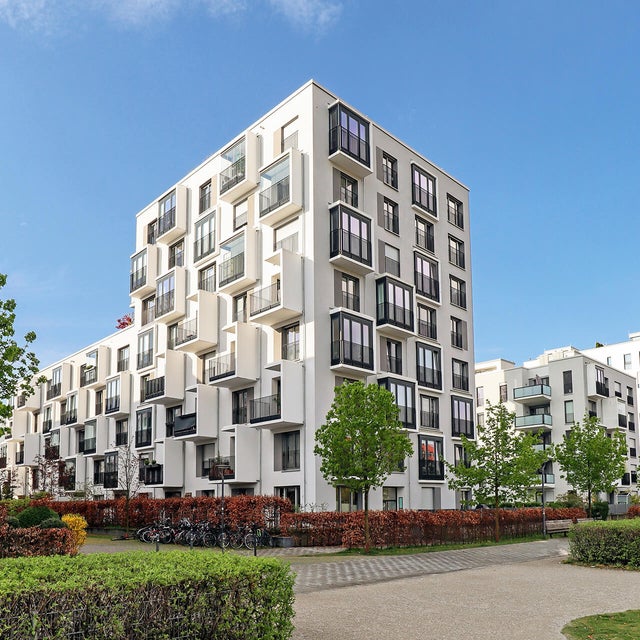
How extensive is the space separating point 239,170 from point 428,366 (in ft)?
51.4

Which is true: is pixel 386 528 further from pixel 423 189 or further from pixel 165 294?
pixel 165 294

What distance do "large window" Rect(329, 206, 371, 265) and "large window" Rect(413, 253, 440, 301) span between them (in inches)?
232

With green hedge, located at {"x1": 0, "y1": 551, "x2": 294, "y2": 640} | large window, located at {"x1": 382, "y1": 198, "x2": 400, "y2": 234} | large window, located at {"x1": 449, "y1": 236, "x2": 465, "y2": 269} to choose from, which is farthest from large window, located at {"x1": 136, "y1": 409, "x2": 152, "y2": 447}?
green hedge, located at {"x1": 0, "y1": 551, "x2": 294, "y2": 640}

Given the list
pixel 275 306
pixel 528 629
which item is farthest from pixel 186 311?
pixel 528 629

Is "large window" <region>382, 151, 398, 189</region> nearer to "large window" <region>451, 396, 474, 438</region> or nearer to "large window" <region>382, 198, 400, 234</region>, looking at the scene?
"large window" <region>382, 198, 400, 234</region>

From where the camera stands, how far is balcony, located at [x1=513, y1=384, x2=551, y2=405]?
70.3 m

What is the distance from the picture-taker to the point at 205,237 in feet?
150

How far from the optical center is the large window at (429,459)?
138 ft

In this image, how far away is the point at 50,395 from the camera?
69.2m

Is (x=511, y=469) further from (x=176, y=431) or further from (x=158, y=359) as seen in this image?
(x=158, y=359)

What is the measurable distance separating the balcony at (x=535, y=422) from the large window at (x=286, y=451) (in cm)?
3839

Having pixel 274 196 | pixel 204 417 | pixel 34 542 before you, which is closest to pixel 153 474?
pixel 204 417

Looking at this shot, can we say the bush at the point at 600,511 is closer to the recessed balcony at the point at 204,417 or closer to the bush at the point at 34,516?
the recessed balcony at the point at 204,417

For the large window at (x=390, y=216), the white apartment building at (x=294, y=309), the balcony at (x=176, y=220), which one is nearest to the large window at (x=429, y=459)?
the white apartment building at (x=294, y=309)
